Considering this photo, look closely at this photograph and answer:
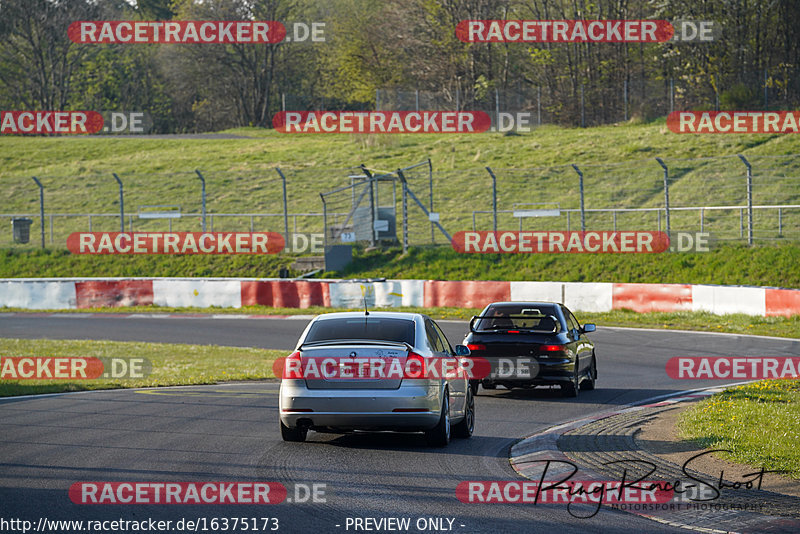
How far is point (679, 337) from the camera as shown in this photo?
76.3 feet

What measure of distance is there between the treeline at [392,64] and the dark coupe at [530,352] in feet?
122

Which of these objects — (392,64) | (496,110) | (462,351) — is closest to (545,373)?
(462,351)

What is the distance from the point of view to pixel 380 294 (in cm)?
3216

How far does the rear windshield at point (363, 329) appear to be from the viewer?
35.0ft

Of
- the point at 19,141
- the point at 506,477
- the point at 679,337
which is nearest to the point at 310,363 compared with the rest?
the point at 506,477

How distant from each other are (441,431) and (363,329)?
1.32 m

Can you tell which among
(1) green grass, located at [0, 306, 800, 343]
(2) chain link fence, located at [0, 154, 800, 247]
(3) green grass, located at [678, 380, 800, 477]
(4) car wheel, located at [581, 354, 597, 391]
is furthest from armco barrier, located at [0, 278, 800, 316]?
(3) green grass, located at [678, 380, 800, 477]

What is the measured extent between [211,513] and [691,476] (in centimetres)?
→ 389

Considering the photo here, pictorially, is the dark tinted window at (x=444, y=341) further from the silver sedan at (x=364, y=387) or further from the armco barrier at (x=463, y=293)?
the armco barrier at (x=463, y=293)

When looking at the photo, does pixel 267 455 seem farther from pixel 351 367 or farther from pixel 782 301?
pixel 782 301

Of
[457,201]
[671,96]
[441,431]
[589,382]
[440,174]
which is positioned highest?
[671,96]

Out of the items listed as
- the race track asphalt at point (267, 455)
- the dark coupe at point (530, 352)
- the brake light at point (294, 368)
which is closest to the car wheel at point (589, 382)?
the race track asphalt at point (267, 455)

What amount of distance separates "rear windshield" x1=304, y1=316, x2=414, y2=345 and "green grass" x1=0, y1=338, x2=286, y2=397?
693 cm

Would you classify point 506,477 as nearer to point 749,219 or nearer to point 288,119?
point 749,219
